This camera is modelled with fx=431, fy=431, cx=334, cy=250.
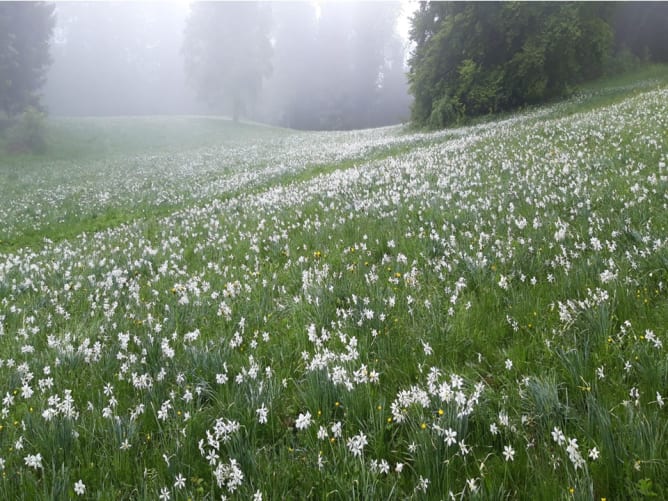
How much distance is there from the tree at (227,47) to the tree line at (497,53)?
43.8 metres

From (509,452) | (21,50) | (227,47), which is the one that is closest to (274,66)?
(227,47)

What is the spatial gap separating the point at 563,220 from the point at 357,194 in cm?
469

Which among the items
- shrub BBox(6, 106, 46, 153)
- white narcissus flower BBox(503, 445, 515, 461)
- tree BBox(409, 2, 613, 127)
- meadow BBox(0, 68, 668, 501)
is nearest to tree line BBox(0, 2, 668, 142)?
tree BBox(409, 2, 613, 127)

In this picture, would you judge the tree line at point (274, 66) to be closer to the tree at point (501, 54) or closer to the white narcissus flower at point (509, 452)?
the tree at point (501, 54)

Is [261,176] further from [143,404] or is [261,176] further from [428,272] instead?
[143,404]

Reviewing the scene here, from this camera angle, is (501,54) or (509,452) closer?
(509,452)

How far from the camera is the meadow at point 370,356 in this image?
2.13m

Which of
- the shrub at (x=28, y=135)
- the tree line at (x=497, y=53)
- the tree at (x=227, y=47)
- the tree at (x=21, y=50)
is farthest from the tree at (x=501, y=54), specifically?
the tree at (x=227, y=47)

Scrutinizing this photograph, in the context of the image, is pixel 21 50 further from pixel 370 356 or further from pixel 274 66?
pixel 274 66

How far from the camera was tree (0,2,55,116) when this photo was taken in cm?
3678

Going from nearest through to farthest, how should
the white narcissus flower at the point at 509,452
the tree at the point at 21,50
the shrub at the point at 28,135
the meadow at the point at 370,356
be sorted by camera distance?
the white narcissus flower at the point at 509,452, the meadow at the point at 370,356, the shrub at the point at 28,135, the tree at the point at 21,50

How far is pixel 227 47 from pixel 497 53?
166 feet

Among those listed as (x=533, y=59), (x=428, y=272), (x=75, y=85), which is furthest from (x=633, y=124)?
(x=75, y=85)

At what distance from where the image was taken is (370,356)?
130 inches
